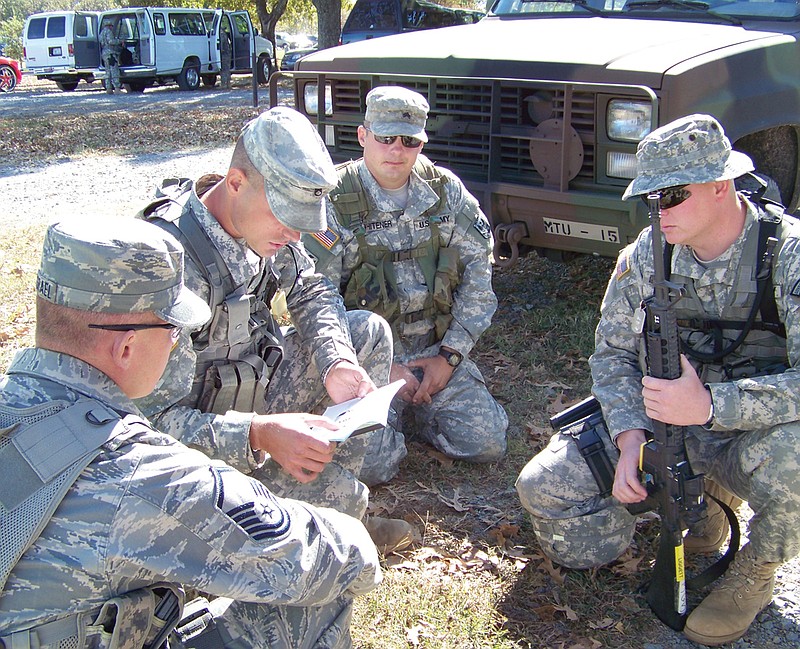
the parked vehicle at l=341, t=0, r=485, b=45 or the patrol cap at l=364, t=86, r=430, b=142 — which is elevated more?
the parked vehicle at l=341, t=0, r=485, b=45

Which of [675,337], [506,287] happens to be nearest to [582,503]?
[675,337]

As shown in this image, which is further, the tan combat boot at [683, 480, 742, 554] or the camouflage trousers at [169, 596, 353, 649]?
the tan combat boot at [683, 480, 742, 554]

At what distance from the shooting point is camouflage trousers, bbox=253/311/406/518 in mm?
2734

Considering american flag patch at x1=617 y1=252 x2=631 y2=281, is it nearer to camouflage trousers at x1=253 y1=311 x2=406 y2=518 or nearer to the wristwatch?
camouflage trousers at x1=253 y1=311 x2=406 y2=518

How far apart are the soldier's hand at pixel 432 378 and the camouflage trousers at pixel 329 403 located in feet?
0.99

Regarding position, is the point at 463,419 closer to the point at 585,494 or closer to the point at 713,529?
the point at 585,494

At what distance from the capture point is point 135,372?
1715mm

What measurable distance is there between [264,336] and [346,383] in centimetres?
33

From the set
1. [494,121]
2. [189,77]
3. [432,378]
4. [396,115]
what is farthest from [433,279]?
[189,77]

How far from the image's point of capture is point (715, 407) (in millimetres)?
2535

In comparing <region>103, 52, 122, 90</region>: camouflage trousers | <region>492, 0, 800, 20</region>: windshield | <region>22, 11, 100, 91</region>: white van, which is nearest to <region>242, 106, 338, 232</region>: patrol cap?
<region>492, 0, 800, 20</region>: windshield

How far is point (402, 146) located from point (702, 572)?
6.72 feet

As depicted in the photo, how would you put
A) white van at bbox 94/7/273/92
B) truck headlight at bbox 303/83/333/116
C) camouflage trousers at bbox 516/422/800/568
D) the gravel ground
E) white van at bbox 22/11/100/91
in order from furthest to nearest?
white van at bbox 22/11/100/91 < white van at bbox 94/7/273/92 < the gravel ground < truck headlight at bbox 303/83/333/116 < camouflage trousers at bbox 516/422/800/568

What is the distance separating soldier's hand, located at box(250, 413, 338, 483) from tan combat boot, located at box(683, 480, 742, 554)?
139 cm
